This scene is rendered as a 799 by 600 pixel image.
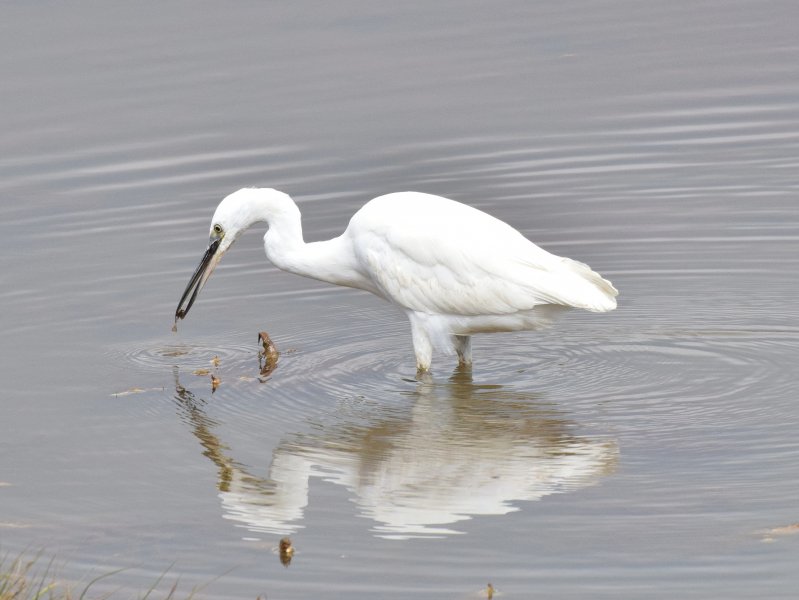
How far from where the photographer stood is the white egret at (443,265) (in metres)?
8.55

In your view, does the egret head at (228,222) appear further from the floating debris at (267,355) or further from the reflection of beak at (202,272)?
the floating debris at (267,355)

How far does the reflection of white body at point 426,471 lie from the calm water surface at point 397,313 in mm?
22

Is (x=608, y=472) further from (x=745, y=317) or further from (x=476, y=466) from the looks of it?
(x=745, y=317)

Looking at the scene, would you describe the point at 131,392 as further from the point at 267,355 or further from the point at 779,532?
the point at 779,532

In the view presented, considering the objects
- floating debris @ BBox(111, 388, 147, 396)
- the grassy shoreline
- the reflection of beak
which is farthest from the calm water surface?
the reflection of beak

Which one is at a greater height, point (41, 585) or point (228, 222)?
point (228, 222)

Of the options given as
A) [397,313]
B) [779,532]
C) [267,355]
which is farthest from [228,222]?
[779,532]

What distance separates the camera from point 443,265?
8.80m

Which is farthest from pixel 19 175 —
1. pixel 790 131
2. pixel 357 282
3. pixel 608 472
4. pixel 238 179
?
pixel 608 472

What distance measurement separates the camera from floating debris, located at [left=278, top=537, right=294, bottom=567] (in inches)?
245

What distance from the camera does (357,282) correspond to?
370 inches

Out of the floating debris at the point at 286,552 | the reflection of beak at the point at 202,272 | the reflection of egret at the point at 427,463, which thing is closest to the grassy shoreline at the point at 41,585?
the floating debris at the point at 286,552

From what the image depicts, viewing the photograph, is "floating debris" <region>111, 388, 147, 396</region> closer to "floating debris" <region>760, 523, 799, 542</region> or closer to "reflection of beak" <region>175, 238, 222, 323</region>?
"reflection of beak" <region>175, 238, 222, 323</region>

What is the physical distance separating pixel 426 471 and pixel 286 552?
1.27 meters
